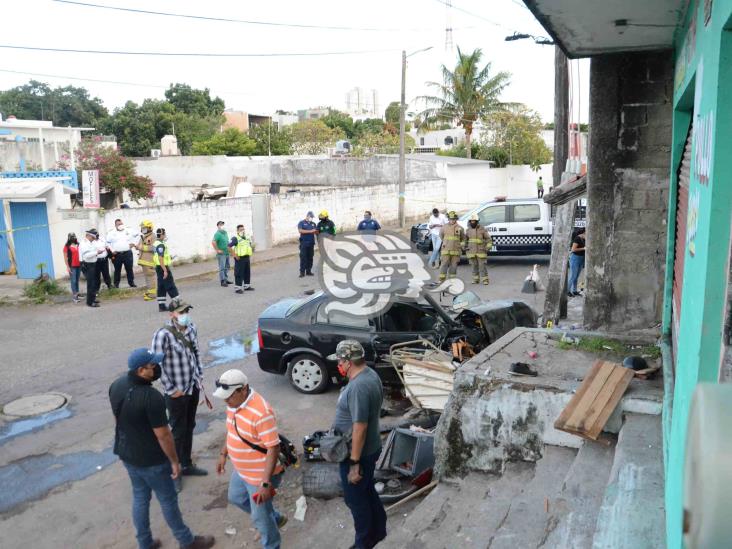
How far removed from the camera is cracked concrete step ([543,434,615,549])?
13.4ft

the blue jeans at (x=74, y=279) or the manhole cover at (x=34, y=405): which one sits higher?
the blue jeans at (x=74, y=279)

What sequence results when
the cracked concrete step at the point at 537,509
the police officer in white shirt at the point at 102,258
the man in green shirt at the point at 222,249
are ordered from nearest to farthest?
the cracked concrete step at the point at 537,509 < the police officer in white shirt at the point at 102,258 < the man in green shirt at the point at 222,249

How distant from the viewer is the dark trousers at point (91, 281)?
14.1 meters

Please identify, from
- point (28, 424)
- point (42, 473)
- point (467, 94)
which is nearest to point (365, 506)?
point (42, 473)

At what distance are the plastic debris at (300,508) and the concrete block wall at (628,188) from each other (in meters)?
3.55

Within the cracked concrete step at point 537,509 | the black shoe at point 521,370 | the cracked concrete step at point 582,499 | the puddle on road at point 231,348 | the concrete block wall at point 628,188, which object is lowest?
the puddle on road at point 231,348

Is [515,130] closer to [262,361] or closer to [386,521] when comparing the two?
[262,361]

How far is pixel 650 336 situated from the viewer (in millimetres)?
6941

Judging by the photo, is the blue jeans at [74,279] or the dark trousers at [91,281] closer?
the dark trousers at [91,281]

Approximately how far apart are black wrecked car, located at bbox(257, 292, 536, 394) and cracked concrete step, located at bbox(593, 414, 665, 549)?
393 cm

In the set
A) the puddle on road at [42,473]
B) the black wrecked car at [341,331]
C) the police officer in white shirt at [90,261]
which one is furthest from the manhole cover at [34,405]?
the police officer in white shirt at [90,261]

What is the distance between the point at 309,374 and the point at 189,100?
193 ft

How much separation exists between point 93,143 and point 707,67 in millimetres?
28546

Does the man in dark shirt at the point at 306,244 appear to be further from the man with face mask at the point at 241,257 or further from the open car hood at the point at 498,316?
the open car hood at the point at 498,316
